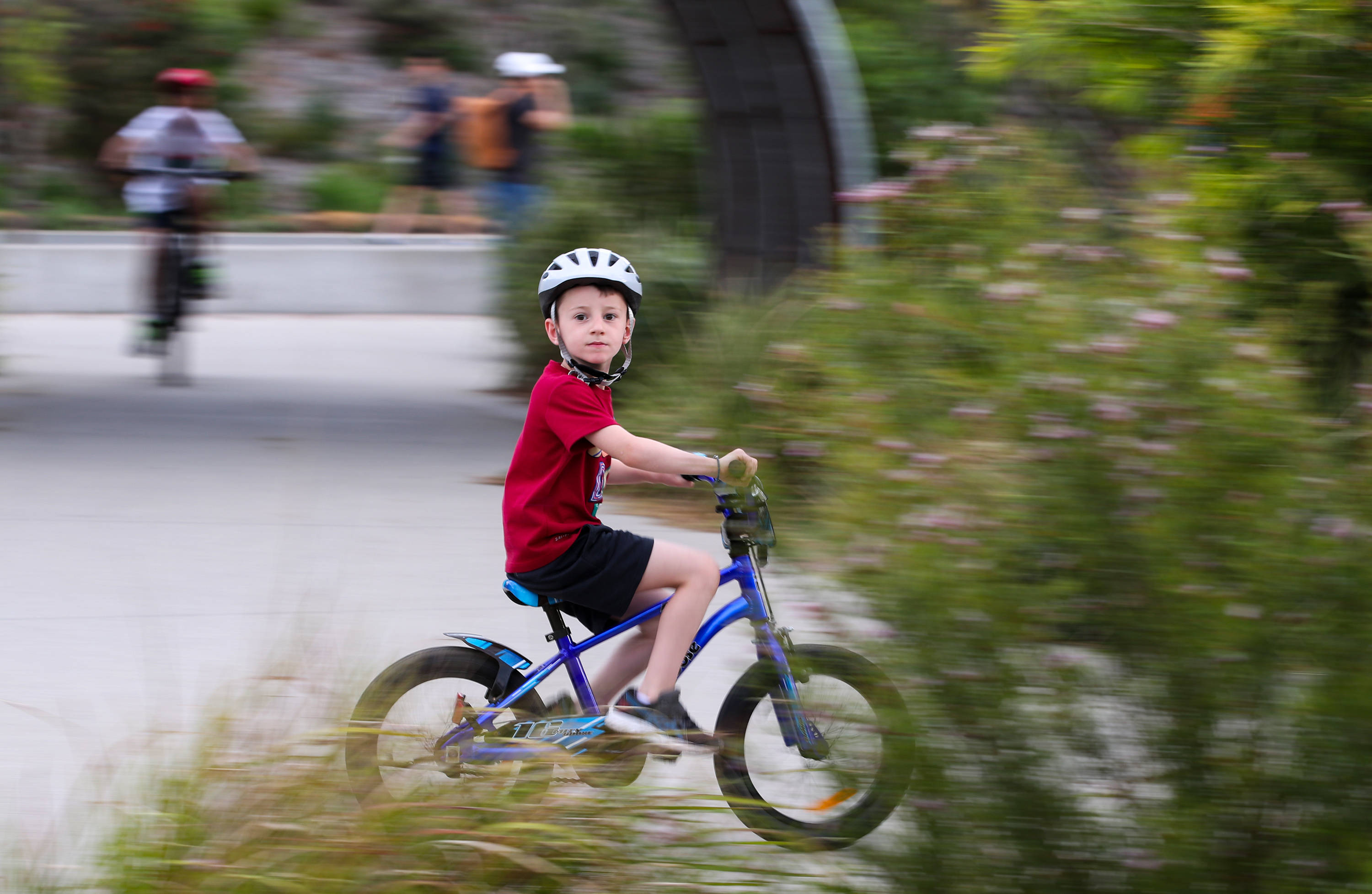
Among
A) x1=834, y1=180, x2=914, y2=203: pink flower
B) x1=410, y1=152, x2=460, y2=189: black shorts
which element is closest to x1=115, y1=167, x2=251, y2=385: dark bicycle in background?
x1=410, y1=152, x2=460, y2=189: black shorts

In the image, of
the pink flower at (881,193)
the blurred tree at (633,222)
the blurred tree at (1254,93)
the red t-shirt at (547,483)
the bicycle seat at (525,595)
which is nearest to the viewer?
the red t-shirt at (547,483)

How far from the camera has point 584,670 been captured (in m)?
3.74

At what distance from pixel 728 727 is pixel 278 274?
1268cm

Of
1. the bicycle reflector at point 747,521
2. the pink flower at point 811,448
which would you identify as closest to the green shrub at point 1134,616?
the pink flower at point 811,448

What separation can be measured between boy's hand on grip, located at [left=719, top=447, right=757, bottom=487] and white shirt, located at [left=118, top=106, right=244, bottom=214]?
296 inches

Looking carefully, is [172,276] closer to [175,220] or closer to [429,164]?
[175,220]

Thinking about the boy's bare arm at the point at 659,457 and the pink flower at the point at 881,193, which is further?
the pink flower at the point at 881,193

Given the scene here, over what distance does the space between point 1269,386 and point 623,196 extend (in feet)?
26.9

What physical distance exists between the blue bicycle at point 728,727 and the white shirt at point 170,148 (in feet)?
23.5

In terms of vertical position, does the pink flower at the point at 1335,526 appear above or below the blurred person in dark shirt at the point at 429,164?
above

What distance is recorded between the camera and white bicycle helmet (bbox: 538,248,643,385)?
11.6ft

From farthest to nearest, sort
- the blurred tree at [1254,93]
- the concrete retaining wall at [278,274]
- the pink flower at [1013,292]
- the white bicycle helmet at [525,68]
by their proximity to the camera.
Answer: the concrete retaining wall at [278,274] < the white bicycle helmet at [525,68] < the blurred tree at [1254,93] < the pink flower at [1013,292]

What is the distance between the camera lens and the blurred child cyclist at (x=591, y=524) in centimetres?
356

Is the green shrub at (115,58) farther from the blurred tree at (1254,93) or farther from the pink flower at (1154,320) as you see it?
the pink flower at (1154,320)
